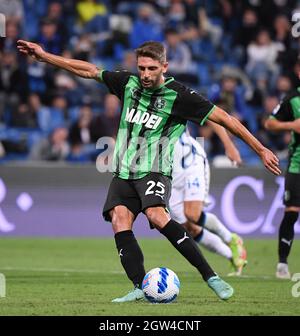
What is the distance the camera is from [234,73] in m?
20.0

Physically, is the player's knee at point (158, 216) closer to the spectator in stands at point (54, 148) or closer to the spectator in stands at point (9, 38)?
the spectator in stands at point (54, 148)

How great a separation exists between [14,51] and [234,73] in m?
4.77

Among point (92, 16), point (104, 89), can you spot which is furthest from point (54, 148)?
point (92, 16)

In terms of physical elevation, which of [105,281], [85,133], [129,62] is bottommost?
[105,281]

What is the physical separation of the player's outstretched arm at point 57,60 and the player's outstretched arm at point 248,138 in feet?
3.79

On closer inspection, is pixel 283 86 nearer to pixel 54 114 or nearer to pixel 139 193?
pixel 54 114

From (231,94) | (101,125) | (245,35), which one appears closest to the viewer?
(101,125)

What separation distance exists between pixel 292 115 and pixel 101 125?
6.37 metres

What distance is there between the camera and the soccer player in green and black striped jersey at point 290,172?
10.9m

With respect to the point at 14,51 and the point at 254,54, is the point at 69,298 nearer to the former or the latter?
the point at 14,51

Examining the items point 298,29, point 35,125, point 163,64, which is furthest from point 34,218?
point 163,64

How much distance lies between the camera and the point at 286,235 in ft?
36.0

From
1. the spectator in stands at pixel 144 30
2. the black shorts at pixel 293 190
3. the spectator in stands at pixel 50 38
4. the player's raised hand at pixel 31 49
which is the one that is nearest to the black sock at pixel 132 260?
the player's raised hand at pixel 31 49

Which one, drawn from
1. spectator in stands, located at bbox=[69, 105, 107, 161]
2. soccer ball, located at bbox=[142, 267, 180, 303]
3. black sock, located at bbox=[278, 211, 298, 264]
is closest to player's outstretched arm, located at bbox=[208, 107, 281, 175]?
soccer ball, located at bbox=[142, 267, 180, 303]
